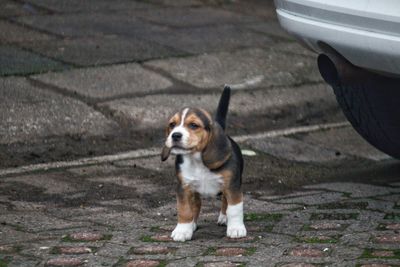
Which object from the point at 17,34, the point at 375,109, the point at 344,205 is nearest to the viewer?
the point at 344,205

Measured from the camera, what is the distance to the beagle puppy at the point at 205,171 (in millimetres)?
4801

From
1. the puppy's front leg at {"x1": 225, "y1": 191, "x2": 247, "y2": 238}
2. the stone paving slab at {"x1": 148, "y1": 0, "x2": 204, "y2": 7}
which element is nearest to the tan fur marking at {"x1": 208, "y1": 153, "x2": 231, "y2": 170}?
the puppy's front leg at {"x1": 225, "y1": 191, "x2": 247, "y2": 238}

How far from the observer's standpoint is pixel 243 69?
8109 mm

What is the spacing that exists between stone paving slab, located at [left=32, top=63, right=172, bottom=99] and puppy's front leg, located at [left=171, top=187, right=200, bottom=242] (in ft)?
8.11

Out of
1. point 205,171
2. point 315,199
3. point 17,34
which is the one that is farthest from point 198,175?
point 17,34

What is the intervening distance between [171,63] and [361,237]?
3382 mm

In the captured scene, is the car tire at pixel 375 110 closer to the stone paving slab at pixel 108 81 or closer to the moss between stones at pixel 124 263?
the moss between stones at pixel 124 263

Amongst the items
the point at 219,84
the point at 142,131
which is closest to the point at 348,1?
the point at 142,131

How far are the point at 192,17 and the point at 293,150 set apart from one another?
2.73 metres

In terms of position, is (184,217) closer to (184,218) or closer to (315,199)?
(184,218)

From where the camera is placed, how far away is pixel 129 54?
8078 mm

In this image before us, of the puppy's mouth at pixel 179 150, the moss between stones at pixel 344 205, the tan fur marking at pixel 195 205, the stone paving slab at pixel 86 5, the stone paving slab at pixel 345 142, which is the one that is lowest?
the stone paving slab at pixel 345 142

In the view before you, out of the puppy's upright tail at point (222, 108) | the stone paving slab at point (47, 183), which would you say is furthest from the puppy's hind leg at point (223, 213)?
the stone paving slab at point (47, 183)

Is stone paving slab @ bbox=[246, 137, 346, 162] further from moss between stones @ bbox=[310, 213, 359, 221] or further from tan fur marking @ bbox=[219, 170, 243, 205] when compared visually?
tan fur marking @ bbox=[219, 170, 243, 205]
